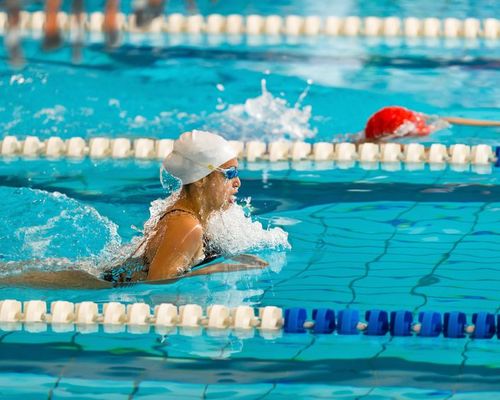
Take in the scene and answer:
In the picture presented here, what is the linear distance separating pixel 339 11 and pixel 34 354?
503 centimetres

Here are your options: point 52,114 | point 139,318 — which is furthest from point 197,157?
point 52,114

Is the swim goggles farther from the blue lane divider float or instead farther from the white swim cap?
the blue lane divider float

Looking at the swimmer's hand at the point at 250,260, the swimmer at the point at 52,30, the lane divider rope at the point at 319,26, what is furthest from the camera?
the lane divider rope at the point at 319,26

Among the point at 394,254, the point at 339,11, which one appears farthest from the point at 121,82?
the point at 394,254

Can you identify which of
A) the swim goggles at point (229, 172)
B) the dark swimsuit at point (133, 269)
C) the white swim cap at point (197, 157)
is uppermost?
the white swim cap at point (197, 157)

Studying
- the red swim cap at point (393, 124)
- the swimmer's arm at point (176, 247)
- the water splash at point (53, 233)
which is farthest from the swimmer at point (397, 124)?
the swimmer's arm at point (176, 247)

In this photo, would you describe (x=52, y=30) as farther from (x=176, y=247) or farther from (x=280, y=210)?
(x=280, y=210)

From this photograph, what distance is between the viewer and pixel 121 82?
22.5 feet

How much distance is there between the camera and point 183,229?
3789 millimetres

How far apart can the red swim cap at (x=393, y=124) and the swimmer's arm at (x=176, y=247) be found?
203cm

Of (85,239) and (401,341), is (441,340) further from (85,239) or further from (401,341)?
(85,239)

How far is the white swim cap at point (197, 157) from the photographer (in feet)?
12.8

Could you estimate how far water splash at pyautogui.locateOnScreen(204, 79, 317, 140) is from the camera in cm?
610

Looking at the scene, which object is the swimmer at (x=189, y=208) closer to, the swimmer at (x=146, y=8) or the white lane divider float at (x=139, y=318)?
the white lane divider float at (x=139, y=318)
